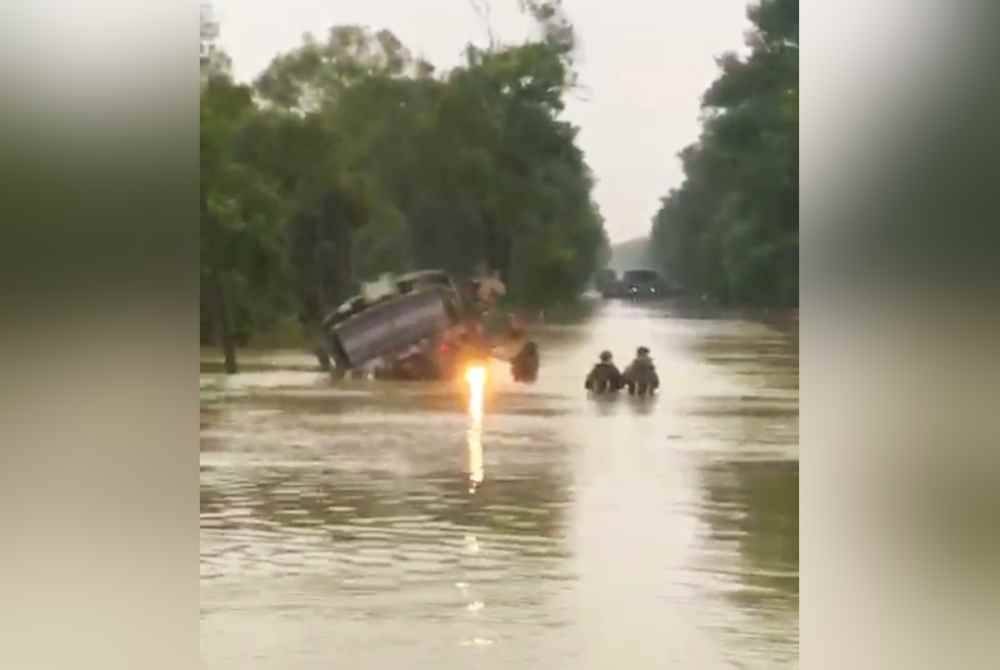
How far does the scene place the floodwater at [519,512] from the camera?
47.8 inches

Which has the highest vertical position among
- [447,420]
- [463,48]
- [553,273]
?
[463,48]

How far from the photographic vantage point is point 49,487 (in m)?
1.24

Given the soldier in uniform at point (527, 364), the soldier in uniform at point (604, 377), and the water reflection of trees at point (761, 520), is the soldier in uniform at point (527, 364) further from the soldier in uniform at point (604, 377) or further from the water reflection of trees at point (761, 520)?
the water reflection of trees at point (761, 520)

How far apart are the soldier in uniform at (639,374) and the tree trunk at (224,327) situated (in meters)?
0.43

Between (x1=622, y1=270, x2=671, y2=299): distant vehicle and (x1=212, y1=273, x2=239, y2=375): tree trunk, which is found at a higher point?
(x1=622, y1=270, x2=671, y2=299): distant vehicle

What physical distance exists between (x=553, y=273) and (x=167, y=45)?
19.2 inches

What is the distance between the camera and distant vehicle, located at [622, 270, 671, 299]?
1.24 metres

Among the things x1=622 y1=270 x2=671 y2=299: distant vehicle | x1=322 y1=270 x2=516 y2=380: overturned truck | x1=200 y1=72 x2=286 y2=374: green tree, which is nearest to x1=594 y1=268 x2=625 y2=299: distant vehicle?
x1=622 y1=270 x2=671 y2=299: distant vehicle

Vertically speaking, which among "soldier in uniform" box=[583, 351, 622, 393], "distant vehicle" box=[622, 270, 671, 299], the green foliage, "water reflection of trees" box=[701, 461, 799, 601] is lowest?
"water reflection of trees" box=[701, 461, 799, 601]

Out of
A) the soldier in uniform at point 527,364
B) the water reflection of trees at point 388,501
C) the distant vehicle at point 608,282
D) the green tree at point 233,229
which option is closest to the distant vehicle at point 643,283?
the distant vehicle at point 608,282

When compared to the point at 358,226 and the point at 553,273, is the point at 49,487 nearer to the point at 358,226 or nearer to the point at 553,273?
the point at 358,226

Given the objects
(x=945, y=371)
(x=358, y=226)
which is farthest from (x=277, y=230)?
(x=945, y=371)

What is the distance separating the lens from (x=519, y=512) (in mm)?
1234

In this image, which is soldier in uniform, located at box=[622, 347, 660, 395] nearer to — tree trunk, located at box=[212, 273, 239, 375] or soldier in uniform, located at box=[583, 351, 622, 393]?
soldier in uniform, located at box=[583, 351, 622, 393]
